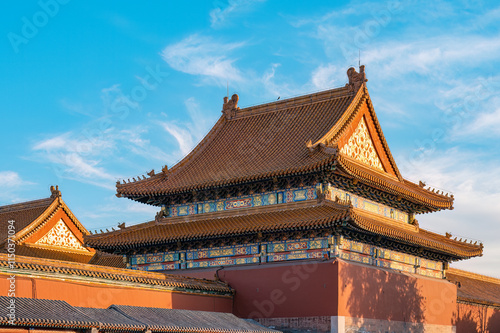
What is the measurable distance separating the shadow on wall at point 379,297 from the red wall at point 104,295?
5298 mm

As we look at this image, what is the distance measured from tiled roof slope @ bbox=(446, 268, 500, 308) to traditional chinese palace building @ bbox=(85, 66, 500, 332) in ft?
19.5

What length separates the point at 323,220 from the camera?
2748cm

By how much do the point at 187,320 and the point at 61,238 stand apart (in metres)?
21.0

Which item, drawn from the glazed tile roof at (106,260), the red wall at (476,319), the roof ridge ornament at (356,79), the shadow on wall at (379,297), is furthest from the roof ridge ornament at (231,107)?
the red wall at (476,319)

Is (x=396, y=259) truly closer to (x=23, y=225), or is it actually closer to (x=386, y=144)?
(x=386, y=144)

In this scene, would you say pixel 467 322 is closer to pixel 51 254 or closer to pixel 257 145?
pixel 257 145

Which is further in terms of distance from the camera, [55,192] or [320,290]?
[55,192]

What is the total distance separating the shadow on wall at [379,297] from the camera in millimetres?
28406

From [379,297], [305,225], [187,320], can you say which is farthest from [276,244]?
[187,320]

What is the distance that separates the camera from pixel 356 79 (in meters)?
34.3

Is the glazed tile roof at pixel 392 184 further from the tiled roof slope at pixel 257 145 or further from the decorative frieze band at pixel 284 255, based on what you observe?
the decorative frieze band at pixel 284 255

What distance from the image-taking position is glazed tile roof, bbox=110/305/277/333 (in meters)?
23.5

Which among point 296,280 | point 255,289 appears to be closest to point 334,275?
point 296,280

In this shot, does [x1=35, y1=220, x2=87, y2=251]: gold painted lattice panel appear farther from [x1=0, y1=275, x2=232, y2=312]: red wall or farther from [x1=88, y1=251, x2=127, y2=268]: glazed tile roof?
[x1=0, y1=275, x2=232, y2=312]: red wall
